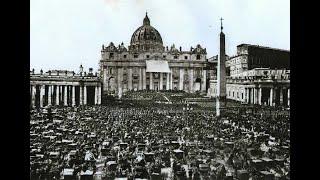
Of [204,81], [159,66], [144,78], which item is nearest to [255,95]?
[204,81]

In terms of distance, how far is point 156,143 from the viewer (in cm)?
845

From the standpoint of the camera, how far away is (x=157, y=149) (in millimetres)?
8414

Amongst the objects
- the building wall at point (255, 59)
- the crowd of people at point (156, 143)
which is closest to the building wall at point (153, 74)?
the crowd of people at point (156, 143)

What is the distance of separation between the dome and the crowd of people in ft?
4.62

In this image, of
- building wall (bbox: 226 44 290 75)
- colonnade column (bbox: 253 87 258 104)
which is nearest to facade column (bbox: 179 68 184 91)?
building wall (bbox: 226 44 290 75)

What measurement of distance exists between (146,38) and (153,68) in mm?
1165

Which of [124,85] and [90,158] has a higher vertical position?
[124,85]
